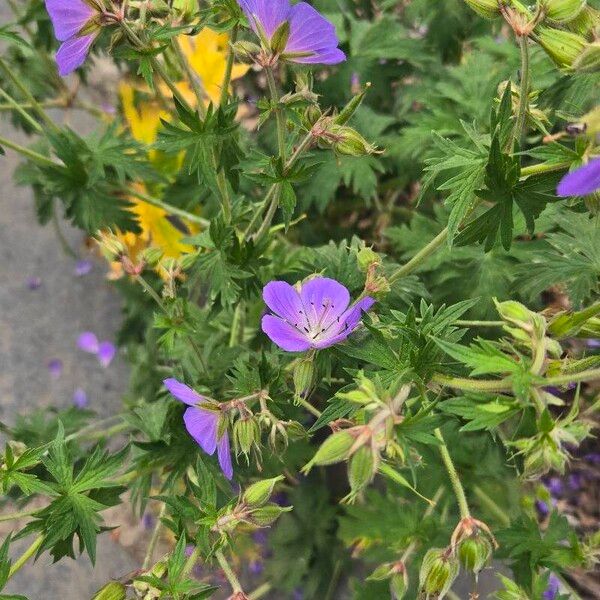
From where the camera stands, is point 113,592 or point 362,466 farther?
point 113,592

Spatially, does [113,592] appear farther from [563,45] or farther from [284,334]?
[563,45]

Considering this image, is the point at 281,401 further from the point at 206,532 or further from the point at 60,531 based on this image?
the point at 60,531

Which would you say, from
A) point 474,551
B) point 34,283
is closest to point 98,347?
point 34,283

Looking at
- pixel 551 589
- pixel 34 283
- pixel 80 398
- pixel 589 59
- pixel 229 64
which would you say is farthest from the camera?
pixel 34 283

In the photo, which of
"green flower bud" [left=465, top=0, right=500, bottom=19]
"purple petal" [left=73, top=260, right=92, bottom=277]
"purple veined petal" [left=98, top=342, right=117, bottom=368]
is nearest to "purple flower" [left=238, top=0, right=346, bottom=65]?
"green flower bud" [left=465, top=0, right=500, bottom=19]

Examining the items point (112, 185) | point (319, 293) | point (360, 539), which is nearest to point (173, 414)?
point (319, 293)

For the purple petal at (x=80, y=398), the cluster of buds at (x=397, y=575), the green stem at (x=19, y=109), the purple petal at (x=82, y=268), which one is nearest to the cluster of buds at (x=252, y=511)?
the cluster of buds at (x=397, y=575)
